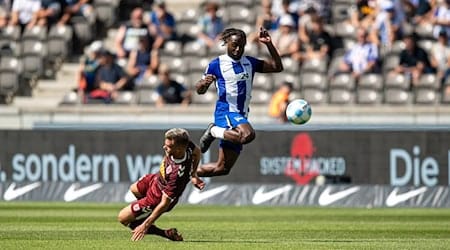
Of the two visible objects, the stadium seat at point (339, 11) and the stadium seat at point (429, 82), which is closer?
the stadium seat at point (429, 82)

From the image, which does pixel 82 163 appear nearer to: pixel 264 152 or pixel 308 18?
pixel 264 152

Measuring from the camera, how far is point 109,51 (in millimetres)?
25797

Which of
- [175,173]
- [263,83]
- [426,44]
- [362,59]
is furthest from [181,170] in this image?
[426,44]

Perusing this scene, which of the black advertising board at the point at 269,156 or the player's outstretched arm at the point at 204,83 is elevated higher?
the player's outstretched arm at the point at 204,83

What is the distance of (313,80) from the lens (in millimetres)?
24547

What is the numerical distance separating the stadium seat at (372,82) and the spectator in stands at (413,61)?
0.38 m

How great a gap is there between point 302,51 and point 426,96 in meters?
A: 2.71

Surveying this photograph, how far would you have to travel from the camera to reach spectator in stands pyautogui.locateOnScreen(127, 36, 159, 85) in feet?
83.9

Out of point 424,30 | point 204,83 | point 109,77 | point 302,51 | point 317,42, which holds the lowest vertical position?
point 109,77

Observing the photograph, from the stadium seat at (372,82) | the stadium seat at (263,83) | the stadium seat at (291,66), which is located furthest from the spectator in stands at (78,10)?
the stadium seat at (372,82)

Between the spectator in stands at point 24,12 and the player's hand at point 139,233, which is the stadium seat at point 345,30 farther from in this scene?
the player's hand at point 139,233

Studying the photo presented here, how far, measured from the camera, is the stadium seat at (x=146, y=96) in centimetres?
2480

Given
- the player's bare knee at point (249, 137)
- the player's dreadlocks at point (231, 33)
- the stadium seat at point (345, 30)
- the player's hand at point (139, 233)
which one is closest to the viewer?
the player's hand at point (139, 233)

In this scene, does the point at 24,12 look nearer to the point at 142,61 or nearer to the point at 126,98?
the point at 142,61
